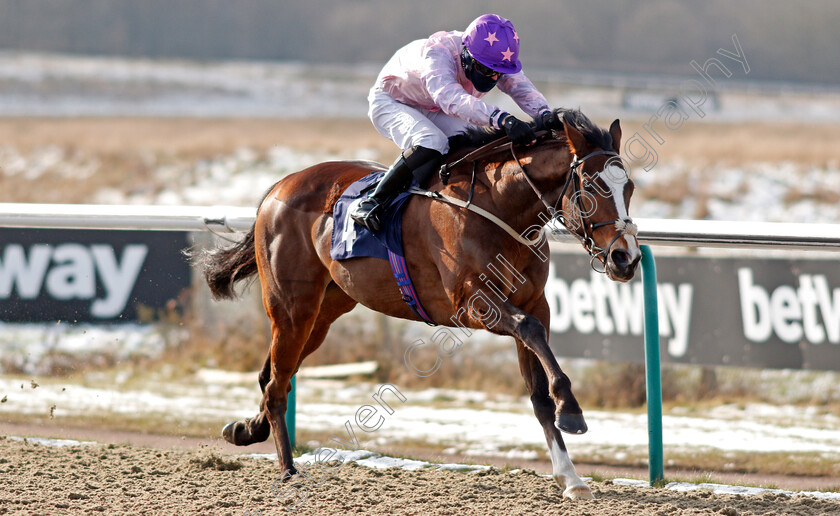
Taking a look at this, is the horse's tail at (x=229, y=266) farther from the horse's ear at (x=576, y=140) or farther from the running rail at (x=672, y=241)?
the horse's ear at (x=576, y=140)

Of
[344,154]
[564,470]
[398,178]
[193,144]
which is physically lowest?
[564,470]

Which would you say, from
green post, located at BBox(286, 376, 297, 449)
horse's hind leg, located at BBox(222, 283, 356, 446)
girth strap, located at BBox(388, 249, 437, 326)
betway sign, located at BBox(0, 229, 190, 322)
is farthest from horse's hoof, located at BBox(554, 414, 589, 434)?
betway sign, located at BBox(0, 229, 190, 322)

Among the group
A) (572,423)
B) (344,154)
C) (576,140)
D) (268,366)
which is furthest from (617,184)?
(344,154)

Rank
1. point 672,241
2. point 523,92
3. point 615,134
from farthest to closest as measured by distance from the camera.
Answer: point 672,241, point 523,92, point 615,134

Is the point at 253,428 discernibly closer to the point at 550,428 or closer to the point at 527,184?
the point at 550,428

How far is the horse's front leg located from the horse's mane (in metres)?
0.70

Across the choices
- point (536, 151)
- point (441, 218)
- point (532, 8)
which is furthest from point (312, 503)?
point (532, 8)

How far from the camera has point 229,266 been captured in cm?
500

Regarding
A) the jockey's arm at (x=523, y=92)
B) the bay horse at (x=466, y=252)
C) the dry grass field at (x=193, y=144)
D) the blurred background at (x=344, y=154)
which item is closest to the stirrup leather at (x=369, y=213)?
the bay horse at (x=466, y=252)

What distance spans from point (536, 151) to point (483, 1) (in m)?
34.9

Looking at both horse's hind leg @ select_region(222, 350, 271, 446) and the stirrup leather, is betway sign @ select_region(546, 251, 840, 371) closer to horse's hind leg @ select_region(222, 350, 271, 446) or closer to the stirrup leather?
horse's hind leg @ select_region(222, 350, 271, 446)

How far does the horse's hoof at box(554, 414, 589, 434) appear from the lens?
3320 millimetres

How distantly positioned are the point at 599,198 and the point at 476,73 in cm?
94

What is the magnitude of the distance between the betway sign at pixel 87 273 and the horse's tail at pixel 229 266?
2.31 feet
